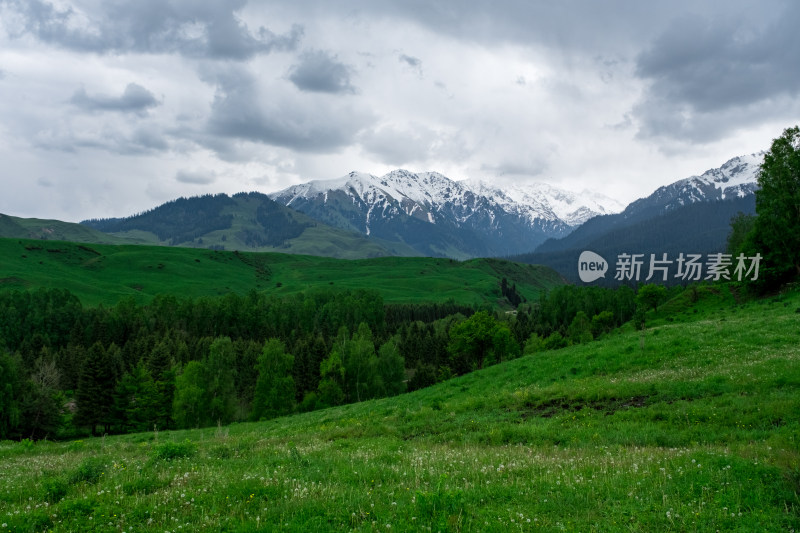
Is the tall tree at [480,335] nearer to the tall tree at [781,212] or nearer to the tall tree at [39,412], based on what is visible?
the tall tree at [781,212]

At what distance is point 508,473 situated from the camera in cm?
1116

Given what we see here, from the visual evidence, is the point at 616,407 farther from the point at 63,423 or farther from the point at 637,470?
the point at 63,423

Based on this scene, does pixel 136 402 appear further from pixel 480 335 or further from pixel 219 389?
pixel 480 335

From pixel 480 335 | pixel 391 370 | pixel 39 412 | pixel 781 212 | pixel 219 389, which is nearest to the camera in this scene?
pixel 781 212

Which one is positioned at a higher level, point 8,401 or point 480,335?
point 480,335

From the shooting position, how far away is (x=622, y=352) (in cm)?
3170

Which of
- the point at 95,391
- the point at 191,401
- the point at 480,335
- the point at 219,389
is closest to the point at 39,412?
the point at 95,391

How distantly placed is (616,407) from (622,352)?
42.3ft

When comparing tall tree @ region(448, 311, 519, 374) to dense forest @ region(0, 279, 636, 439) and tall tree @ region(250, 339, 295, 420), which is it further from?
tall tree @ region(250, 339, 295, 420)

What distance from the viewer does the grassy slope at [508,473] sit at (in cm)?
831

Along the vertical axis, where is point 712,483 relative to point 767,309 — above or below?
below

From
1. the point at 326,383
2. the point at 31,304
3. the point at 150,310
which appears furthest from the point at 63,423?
the point at 31,304

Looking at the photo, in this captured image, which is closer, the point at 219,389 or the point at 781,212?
the point at 781,212

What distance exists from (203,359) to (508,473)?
87542mm
